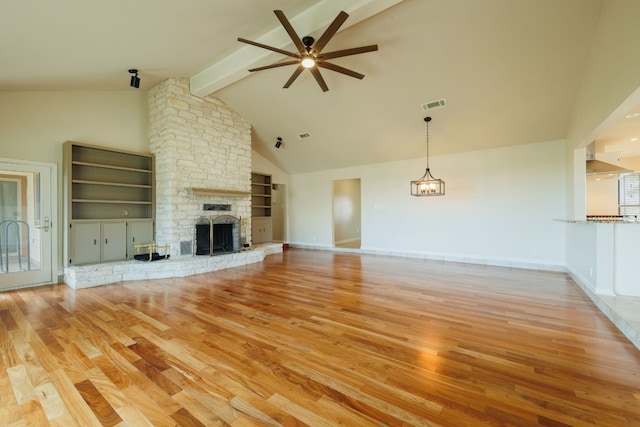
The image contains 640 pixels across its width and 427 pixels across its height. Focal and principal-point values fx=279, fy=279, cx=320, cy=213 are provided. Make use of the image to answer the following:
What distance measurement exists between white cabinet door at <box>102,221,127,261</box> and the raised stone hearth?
0.32 meters

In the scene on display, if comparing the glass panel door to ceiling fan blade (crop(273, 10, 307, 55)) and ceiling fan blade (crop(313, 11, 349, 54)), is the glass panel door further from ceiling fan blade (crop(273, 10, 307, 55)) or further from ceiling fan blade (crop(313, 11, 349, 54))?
ceiling fan blade (crop(313, 11, 349, 54))

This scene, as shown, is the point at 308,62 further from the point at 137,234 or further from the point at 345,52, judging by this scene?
the point at 137,234

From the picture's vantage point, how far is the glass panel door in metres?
4.32

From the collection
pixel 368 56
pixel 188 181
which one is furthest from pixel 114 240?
pixel 368 56

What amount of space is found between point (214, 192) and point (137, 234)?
1.71 metres

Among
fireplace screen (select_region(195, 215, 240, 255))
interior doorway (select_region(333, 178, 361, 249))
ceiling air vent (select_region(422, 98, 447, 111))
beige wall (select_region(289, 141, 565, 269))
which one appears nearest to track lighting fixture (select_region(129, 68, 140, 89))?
fireplace screen (select_region(195, 215, 240, 255))

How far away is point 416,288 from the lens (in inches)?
171

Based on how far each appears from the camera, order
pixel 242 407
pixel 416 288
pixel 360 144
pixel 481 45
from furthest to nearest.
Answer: pixel 360 144 < pixel 416 288 < pixel 481 45 < pixel 242 407

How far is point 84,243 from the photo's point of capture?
4.96 meters

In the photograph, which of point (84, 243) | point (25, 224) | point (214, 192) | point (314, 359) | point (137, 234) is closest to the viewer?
point (314, 359)

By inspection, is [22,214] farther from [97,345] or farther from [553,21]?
[553,21]

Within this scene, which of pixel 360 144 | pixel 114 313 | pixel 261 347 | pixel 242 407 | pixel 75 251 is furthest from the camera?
pixel 360 144

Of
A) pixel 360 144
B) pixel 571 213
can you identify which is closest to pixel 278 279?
pixel 360 144

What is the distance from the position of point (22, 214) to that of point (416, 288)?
638 cm
